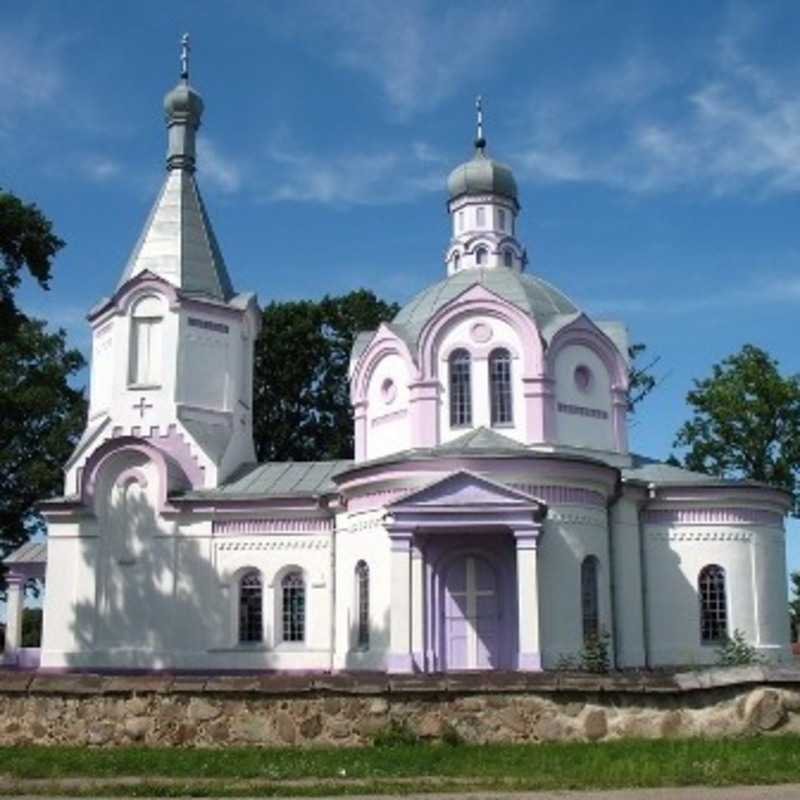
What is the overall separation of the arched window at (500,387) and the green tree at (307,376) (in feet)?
55.7

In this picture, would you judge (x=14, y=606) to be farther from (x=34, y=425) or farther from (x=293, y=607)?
(x=293, y=607)

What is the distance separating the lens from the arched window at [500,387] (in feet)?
80.6

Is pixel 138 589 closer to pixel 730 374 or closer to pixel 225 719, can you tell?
pixel 225 719

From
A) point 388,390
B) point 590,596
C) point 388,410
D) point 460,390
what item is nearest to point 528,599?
point 590,596

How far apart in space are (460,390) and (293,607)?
624cm

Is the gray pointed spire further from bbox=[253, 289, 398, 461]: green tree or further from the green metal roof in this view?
bbox=[253, 289, 398, 461]: green tree

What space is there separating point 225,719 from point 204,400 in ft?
57.2

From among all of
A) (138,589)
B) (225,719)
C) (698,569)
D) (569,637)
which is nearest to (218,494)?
(138,589)

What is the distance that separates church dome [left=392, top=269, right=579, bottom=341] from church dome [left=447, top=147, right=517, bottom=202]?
3082 millimetres

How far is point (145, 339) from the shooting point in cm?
2800

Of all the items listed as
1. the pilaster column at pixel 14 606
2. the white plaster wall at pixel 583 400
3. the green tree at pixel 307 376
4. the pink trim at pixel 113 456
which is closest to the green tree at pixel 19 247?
the pink trim at pixel 113 456

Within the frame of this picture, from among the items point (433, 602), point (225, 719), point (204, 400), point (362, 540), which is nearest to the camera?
point (225, 719)

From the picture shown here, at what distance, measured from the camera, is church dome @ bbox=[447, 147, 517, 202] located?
30125mm

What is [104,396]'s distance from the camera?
1104 inches
